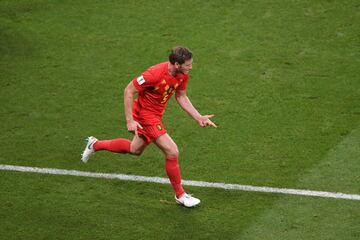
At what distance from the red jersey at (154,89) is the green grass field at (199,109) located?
878mm

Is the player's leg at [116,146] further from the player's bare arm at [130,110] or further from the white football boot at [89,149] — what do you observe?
the player's bare arm at [130,110]

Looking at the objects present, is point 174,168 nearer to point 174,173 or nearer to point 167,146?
point 174,173

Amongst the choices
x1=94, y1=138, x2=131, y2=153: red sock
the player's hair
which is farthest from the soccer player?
x1=94, y1=138, x2=131, y2=153: red sock

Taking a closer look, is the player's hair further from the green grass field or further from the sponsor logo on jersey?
the green grass field

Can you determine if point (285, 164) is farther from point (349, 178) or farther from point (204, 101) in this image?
point (204, 101)

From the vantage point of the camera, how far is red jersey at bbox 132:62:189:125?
26.8ft

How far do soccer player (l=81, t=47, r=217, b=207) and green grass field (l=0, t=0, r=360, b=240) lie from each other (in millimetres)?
441

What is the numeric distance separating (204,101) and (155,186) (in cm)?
203

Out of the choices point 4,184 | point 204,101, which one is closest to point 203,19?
point 204,101

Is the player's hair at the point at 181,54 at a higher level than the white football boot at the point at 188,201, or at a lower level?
higher

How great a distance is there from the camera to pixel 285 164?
911 cm

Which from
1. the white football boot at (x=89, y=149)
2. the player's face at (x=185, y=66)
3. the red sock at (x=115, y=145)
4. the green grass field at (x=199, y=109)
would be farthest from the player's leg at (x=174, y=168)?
the white football boot at (x=89, y=149)

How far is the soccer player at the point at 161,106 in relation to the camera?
8.06 m

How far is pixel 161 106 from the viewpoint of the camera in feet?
27.8
